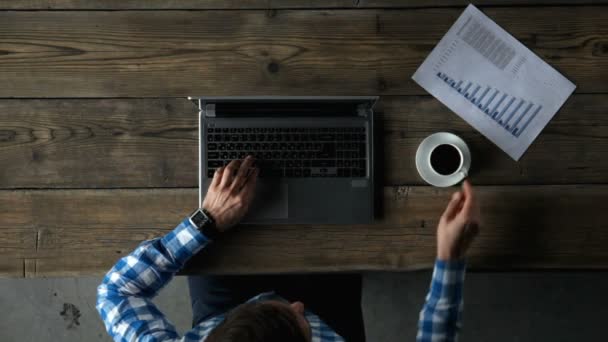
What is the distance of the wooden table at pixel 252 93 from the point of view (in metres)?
1.06

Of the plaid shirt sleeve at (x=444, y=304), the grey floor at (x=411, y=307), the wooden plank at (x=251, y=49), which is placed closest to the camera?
the plaid shirt sleeve at (x=444, y=304)

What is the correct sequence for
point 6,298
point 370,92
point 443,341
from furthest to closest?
point 6,298, point 370,92, point 443,341

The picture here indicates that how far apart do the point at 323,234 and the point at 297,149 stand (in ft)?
0.63

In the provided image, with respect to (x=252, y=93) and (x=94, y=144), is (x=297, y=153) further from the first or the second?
(x=94, y=144)

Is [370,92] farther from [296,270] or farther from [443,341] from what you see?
[443,341]

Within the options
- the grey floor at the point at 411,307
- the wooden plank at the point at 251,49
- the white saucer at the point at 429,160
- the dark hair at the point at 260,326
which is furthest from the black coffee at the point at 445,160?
the grey floor at the point at 411,307

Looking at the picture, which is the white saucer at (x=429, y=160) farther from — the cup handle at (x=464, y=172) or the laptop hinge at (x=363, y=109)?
the laptop hinge at (x=363, y=109)

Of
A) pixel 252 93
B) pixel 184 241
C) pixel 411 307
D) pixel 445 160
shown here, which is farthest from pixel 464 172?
pixel 411 307

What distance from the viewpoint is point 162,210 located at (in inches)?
41.9

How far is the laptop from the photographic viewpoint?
104 cm

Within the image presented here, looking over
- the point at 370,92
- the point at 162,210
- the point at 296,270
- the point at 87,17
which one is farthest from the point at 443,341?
the point at 87,17

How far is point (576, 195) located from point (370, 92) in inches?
19.3

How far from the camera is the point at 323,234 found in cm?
107

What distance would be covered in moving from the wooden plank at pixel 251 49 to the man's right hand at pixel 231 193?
0.57 ft
